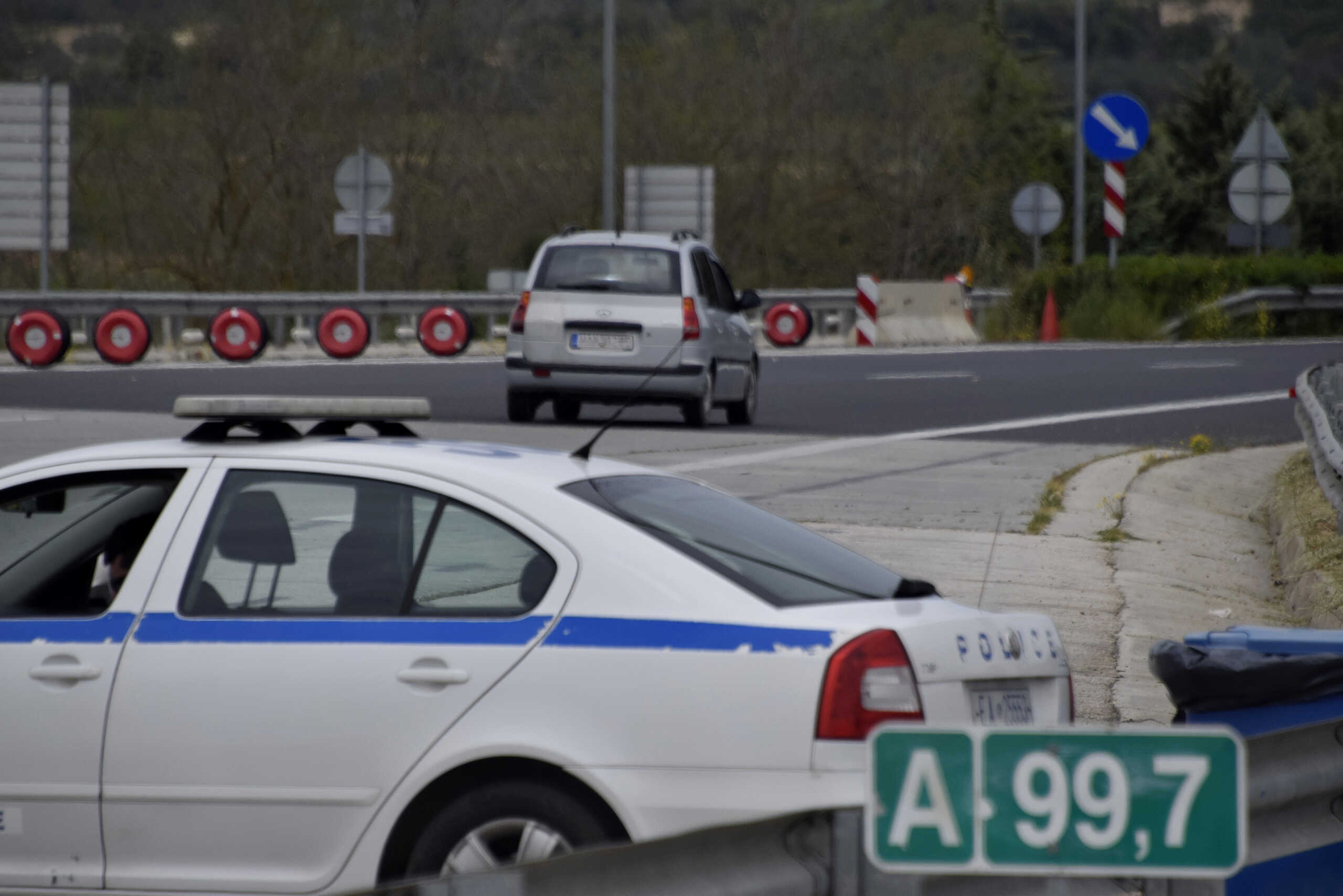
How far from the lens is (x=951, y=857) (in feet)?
9.84

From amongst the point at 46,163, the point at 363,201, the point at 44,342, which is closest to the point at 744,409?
the point at 44,342

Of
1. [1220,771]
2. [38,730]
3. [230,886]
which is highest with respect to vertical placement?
[1220,771]

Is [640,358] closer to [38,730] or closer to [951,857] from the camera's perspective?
[38,730]

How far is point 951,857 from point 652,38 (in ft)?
174

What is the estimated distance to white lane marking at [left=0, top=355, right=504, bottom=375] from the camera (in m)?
24.4

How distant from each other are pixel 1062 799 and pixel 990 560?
8018 mm

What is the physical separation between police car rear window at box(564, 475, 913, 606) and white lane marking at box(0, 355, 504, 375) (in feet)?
63.9

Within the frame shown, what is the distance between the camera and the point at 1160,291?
3469cm

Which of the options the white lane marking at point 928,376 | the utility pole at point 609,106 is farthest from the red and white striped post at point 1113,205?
the white lane marking at point 928,376

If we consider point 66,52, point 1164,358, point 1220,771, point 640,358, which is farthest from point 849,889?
point 66,52

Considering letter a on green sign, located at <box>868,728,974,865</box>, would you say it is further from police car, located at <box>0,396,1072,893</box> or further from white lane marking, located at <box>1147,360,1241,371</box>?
white lane marking, located at <box>1147,360,1241,371</box>

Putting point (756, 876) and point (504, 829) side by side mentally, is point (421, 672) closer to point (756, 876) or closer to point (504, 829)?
point (504, 829)

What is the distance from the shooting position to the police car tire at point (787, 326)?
105ft

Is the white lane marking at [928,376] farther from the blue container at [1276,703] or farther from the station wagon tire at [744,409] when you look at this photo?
the blue container at [1276,703]
